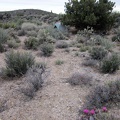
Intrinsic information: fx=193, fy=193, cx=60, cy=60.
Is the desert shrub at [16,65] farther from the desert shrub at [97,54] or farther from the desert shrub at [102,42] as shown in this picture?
the desert shrub at [102,42]

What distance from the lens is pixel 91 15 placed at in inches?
508

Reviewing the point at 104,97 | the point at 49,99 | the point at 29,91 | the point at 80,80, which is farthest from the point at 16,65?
the point at 104,97

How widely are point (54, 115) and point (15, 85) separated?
5.81 feet

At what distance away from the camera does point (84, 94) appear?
174 inches

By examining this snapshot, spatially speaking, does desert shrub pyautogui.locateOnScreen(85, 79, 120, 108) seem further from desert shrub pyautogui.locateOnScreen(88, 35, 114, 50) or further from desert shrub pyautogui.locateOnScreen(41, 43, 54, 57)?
desert shrub pyautogui.locateOnScreen(88, 35, 114, 50)

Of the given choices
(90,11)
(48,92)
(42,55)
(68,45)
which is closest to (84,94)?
(48,92)

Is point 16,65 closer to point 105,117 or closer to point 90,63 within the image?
point 90,63

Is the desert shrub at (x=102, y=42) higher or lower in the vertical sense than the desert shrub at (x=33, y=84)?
higher

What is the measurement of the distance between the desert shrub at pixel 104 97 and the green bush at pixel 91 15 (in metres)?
9.38

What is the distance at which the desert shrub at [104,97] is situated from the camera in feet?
12.7

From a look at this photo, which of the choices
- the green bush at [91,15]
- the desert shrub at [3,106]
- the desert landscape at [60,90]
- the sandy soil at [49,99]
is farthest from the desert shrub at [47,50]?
the green bush at [91,15]

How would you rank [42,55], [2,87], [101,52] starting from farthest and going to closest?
[42,55] → [101,52] → [2,87]

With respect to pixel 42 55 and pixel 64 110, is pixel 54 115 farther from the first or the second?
pixel 42 55

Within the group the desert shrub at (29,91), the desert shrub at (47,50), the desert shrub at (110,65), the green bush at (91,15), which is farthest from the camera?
the green bush at (91,15)
